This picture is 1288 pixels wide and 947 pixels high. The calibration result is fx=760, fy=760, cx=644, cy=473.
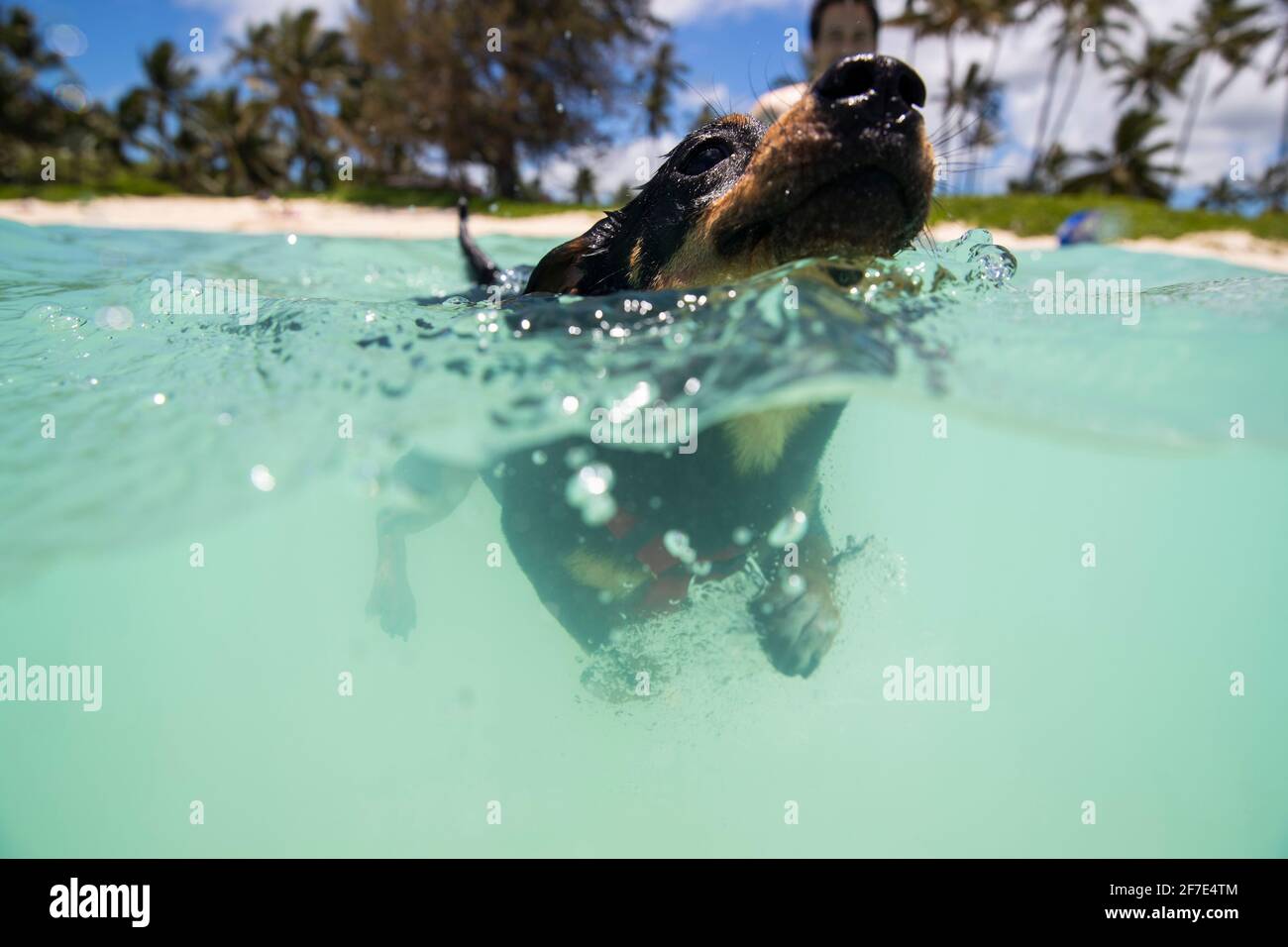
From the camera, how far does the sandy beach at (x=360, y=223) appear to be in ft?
41.4

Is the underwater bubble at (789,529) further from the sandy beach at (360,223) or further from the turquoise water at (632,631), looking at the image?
the sandy beach at (360,223)

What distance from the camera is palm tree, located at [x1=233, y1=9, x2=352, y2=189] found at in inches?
1268

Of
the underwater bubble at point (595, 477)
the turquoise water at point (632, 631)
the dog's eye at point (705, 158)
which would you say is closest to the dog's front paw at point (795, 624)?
the turquoise water at point (632, 631)

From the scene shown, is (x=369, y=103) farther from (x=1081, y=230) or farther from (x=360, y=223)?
(x=1081, y=230)

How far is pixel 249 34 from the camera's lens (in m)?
34.1

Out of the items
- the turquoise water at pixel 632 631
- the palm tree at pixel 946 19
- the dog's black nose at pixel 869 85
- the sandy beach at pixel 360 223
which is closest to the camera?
the dog's black nose at pixel 869 85

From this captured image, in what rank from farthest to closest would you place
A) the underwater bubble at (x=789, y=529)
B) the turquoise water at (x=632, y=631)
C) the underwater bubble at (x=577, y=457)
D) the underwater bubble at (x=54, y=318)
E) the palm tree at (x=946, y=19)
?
the palm tree at (x=946, y=19)
the underwater bubble at (x=54, y=318)
the underwater bubble at (x=789, y=529)
the underwater bubble at (x=577, y=457)
the turquoise water at (x=632, y=631)

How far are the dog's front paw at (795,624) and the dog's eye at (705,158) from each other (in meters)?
1.63

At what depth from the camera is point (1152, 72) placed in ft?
117

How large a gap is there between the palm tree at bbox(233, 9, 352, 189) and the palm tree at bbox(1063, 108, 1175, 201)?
104 ft

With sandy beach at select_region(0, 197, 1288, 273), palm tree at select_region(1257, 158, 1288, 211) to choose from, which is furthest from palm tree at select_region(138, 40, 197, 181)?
palm tree at select_region(1257, 158, 1288, 211)
